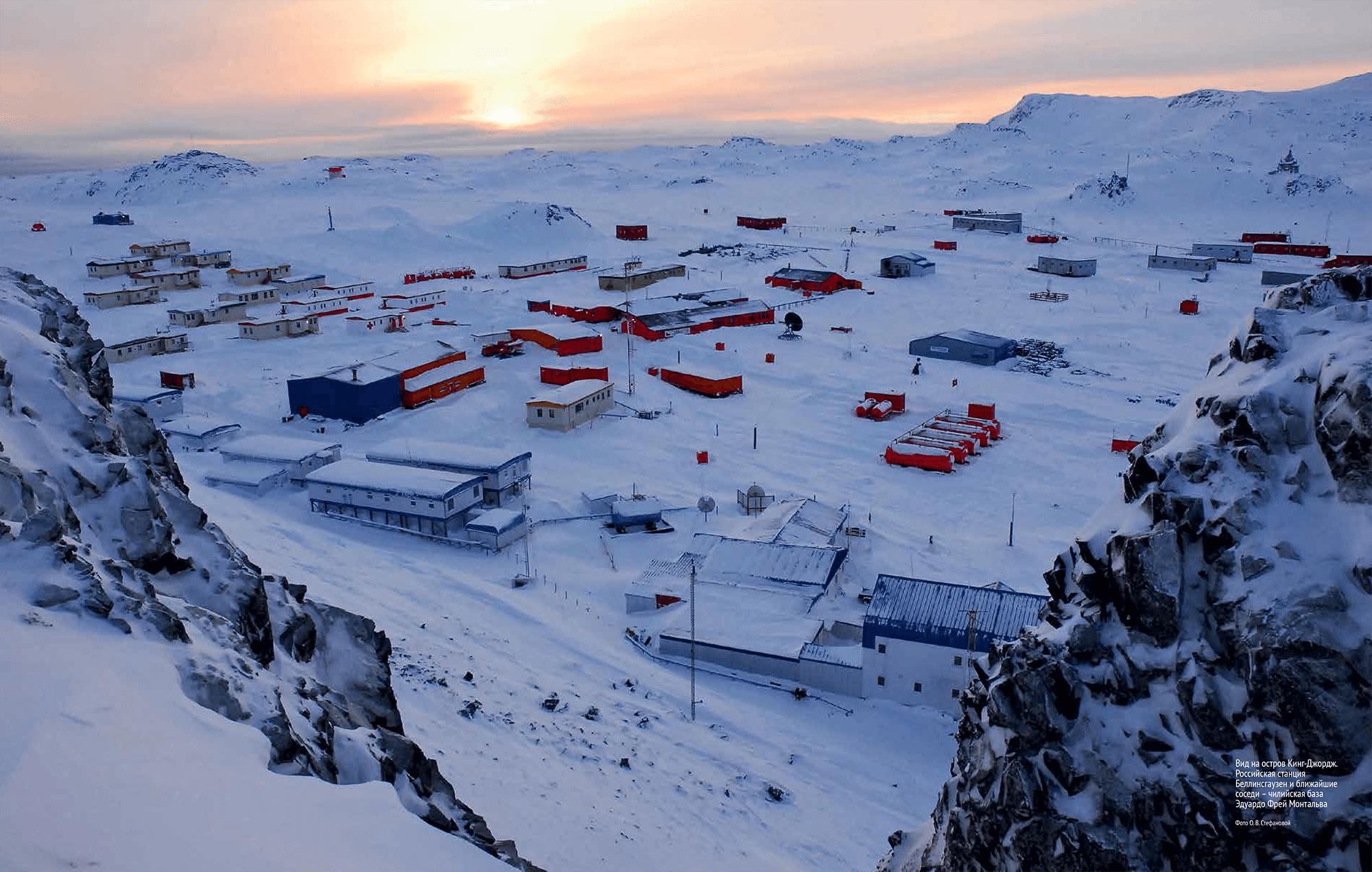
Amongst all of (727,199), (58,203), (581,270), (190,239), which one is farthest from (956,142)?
(58,203)

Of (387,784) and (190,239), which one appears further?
(190,239)

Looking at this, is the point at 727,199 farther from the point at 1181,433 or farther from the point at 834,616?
the point at 1181,433

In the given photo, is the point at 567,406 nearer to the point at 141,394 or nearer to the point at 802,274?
the point at 141,394

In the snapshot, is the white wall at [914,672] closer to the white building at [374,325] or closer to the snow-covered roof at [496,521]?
the snow-covered roof at [496,521]

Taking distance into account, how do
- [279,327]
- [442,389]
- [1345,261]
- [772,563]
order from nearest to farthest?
[772,563]
[442,389]
[279,327]
[1345,261]

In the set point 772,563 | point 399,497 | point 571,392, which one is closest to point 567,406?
point 571,392
